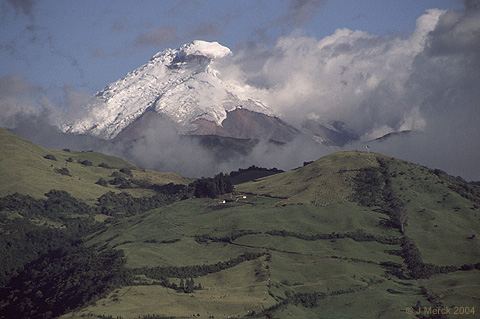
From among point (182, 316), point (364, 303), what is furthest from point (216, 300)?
point (364, 303)

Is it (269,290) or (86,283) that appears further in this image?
(86,283)

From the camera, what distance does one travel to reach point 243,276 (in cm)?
19275

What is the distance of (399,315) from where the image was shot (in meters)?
156

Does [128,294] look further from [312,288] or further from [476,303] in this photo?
[476,303]

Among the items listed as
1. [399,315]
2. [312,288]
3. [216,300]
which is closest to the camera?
[399,315]

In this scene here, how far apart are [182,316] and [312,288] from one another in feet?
157

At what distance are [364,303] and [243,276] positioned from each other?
40.5 m

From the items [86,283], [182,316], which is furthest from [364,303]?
[86,283]

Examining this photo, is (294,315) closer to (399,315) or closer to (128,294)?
(399,315)

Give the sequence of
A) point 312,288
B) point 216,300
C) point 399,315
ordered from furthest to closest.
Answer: point 312,288 < point 216,300 < point 399,315

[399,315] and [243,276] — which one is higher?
[243,276]

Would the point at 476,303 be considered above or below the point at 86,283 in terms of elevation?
below

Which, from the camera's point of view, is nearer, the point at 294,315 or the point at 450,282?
the point at 294,315

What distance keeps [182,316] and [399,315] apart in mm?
55795
